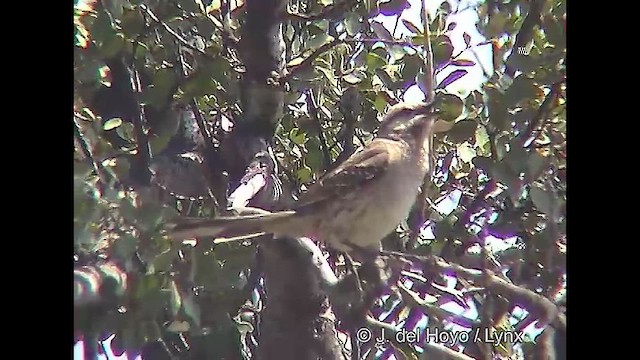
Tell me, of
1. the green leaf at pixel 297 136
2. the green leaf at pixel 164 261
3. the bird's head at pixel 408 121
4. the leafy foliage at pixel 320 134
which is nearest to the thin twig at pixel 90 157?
the leafy foliage at pixel 320 134

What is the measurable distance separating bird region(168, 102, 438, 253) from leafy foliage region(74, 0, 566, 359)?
0.05 feet

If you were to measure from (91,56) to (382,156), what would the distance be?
1.19 feet

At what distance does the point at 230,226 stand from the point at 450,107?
11.8 inches

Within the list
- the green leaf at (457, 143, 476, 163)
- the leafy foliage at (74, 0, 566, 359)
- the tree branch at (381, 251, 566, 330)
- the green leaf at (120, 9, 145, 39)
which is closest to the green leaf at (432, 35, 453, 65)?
the leafy foliage at (74, 0, 566, 359)

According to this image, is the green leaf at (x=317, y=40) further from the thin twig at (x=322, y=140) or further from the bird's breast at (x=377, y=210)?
the bird's breast at (x=377, y=210)

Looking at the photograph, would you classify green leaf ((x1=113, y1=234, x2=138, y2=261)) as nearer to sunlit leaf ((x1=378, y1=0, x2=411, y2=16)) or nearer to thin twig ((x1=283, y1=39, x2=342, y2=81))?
thin twig ((x1=283, y1=39, x2=342, y2=81))

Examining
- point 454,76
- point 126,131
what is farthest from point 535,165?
point 126,131

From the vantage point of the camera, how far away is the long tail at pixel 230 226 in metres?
0.79

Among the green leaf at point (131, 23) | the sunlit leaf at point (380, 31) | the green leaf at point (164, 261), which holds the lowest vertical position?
the green leaf at point (164, 261)

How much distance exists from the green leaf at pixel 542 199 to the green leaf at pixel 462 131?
3.9 inches

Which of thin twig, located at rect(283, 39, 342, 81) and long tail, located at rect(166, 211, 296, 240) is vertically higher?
thin twig, located at rect(283, 39, 342, 81)

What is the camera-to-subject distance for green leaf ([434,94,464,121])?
804mm

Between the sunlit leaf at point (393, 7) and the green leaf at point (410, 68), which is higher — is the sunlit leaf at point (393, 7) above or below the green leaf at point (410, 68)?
above

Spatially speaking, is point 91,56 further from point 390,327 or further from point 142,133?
point 390,327
